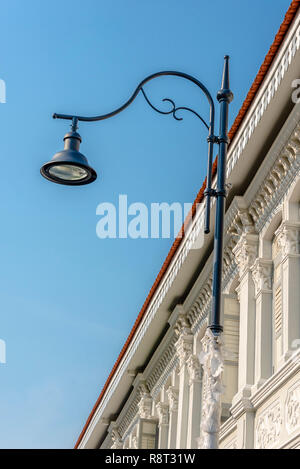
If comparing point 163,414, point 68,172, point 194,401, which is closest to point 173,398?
point 163,414

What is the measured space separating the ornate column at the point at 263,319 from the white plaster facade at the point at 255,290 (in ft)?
0.06

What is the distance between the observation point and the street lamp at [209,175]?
9609mm

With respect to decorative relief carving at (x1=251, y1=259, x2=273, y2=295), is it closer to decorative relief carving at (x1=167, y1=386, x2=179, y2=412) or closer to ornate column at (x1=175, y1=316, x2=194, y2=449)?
ornate column at (x1=175, y1=316, x2=194, y2=449)

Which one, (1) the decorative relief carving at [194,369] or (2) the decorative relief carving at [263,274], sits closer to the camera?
(2) the decorative relief carving at [263,274]

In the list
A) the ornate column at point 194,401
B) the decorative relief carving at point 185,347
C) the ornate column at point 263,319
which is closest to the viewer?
the ornate column at point 263,319

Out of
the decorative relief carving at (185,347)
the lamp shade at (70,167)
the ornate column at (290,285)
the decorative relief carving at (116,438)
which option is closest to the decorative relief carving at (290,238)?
the ornate column at (290,285)

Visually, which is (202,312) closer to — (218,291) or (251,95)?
(251,95)

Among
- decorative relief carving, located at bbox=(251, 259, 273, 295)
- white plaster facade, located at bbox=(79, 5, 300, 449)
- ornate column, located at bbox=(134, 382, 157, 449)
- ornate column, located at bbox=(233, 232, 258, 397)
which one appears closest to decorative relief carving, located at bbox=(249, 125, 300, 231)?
white plaster facade, located at bbox=(79, 5, 300, 449)

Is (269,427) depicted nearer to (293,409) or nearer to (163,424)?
(293,409)

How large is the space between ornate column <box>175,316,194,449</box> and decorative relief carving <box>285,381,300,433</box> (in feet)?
22.1

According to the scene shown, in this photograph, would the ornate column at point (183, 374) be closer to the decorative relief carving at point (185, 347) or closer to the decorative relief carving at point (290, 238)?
the decorative relief carving at point (185, 347)

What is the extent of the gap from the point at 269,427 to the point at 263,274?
3.08 metres
